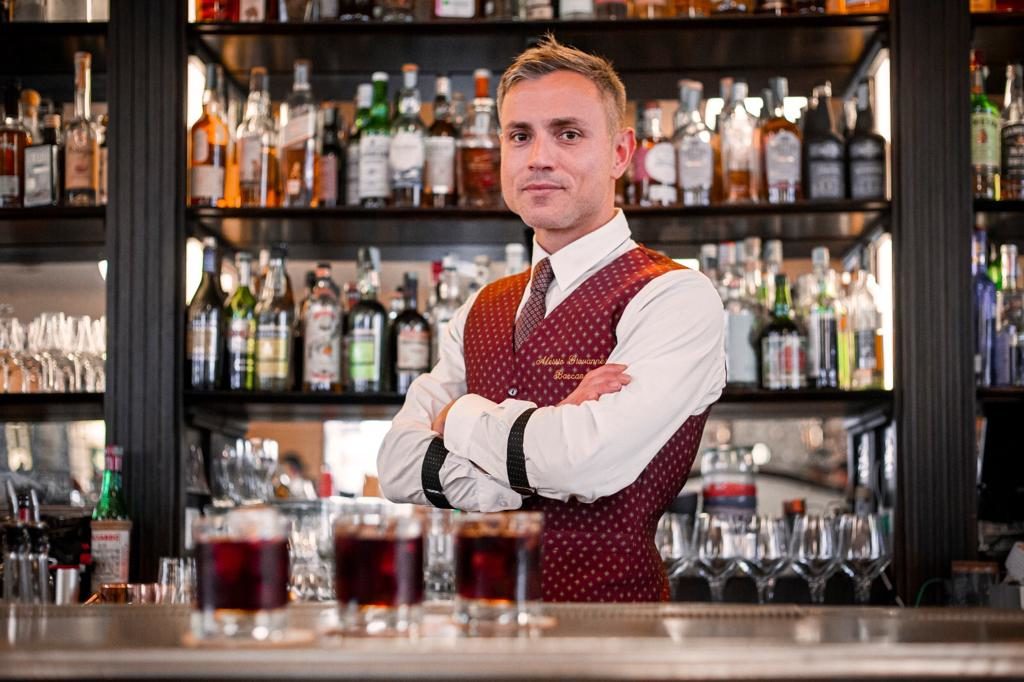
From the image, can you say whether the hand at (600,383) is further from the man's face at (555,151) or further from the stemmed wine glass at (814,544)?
the stemmed wine glass at (814,544)

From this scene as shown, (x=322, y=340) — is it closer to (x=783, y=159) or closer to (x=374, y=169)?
(x=374, y=169)

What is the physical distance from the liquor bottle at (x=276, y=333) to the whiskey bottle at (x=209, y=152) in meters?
0.19

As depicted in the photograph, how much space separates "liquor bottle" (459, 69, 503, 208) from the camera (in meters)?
2.90

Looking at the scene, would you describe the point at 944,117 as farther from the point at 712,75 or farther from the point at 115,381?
the point at 115,381

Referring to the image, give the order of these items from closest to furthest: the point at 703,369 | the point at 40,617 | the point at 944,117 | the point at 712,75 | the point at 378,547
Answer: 1. the point at 378,547
2. the point at 40,617
3. the point at 703,369
4. the point at 944,117
5. the point at 712,75

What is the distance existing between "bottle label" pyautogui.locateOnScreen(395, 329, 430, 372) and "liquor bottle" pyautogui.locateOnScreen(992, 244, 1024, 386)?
1254 mm

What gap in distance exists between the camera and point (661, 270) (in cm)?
196

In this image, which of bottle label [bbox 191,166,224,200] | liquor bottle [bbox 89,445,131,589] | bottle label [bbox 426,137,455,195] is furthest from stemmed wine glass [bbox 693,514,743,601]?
bottle label [bbox 191,166,224,200]

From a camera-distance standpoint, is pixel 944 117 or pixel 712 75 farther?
pixel 712 75

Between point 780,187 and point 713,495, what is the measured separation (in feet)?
2.32

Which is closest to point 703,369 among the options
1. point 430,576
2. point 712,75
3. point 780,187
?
point 430,576

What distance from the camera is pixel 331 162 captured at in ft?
9.65

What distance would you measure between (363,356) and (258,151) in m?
0.53

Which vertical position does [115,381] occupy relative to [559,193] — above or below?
below
